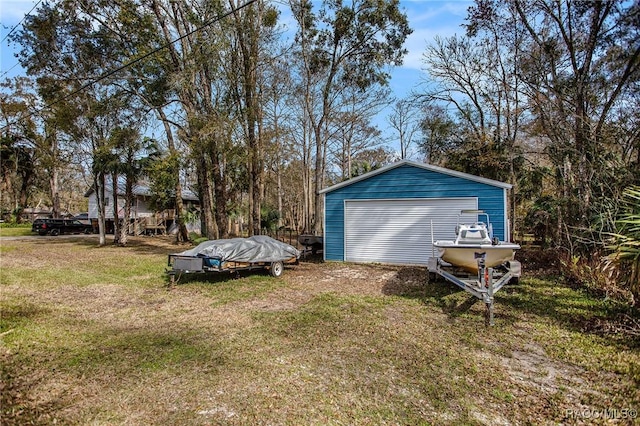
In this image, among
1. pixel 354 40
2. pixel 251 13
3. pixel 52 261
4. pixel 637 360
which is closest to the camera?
pixel 637 360

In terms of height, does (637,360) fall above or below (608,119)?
below

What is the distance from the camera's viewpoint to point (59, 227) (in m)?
24.7

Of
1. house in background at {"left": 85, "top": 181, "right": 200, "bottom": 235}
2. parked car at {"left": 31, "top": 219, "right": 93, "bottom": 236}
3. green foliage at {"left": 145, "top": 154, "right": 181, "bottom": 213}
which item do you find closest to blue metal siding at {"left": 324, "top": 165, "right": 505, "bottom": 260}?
green foliage at {"left": 145, "top": 154, "right": 181, "bottom": 213}

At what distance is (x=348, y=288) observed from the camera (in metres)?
8.39

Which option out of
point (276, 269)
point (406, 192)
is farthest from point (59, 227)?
point (406, 192)

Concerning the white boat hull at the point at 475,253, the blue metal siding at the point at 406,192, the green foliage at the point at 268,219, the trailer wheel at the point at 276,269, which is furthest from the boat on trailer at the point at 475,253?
the green foliage at the point at 268,219

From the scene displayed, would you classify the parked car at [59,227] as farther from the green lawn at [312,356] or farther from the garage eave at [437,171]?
the garage eave at [437,171]

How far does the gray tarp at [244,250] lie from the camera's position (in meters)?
8.62

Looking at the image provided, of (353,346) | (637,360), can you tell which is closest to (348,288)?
(353,346)

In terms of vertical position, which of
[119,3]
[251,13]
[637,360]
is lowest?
[637,360]

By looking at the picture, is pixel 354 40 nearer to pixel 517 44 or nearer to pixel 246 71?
pixel 246 71

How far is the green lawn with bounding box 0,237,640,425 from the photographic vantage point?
3.14 m

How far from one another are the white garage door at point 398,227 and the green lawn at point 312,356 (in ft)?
11.6

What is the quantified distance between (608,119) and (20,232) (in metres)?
33.6
